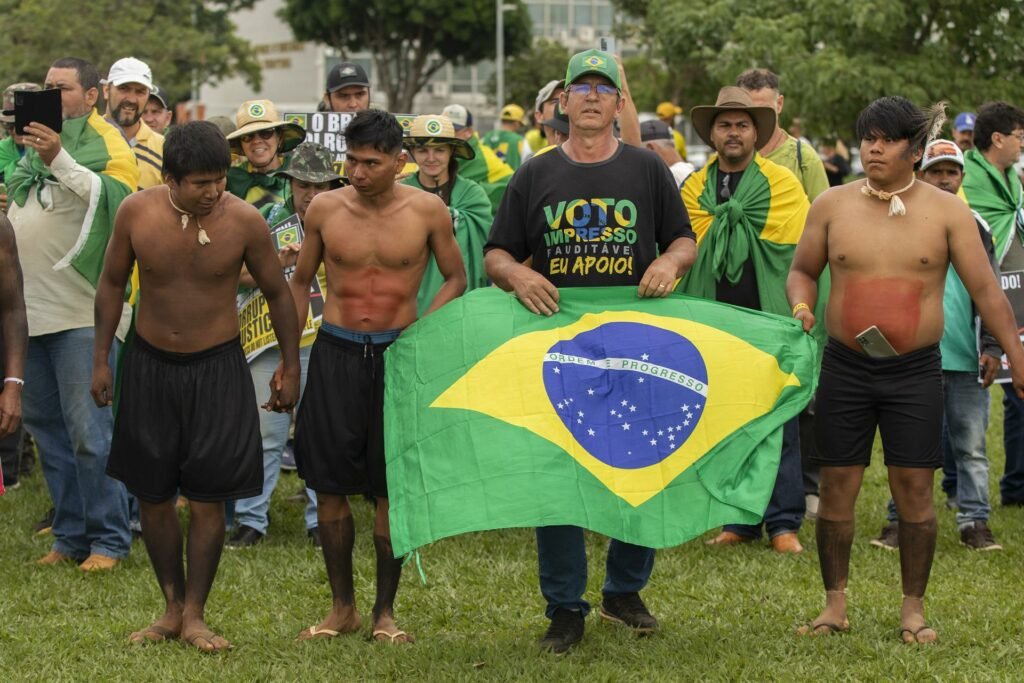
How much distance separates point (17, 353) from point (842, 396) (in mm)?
3412

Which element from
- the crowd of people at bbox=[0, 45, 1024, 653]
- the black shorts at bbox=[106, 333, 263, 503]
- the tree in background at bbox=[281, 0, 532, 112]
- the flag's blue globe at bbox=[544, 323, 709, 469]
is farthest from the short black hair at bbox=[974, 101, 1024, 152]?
the tree in background at bbox=[281, 0, 532, 112]

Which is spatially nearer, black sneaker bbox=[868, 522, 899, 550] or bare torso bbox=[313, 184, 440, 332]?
bare torso bbox=[313, 184, 440, 332]

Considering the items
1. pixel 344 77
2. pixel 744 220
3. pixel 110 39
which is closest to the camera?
pixel 744 220

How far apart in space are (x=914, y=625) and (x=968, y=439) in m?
2.53

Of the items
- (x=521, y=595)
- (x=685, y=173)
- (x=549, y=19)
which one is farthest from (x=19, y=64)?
(x=549, y=19)

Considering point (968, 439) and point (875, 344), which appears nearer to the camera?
point (875, 344)

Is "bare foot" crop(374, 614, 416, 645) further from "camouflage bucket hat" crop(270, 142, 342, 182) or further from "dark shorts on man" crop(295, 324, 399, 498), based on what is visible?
"camouflage bucket hat" crop(270, 142, 342, 182)

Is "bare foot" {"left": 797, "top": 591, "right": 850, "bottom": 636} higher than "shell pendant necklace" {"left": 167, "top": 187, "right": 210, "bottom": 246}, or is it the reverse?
"shell pendant necklace" {"left": 167, "top": 187, "right": 210, "bottom": 246}

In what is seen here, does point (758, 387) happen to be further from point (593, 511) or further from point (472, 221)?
point (472, 221)

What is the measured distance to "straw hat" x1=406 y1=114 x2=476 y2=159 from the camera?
880cm

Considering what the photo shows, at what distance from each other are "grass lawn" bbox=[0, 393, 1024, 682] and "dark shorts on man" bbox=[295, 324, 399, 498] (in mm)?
687

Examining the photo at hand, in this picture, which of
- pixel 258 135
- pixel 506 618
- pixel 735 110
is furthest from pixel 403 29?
pixel 506 618

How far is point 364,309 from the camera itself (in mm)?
6516

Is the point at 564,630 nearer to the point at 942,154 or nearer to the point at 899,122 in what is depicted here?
the point at 899,122
